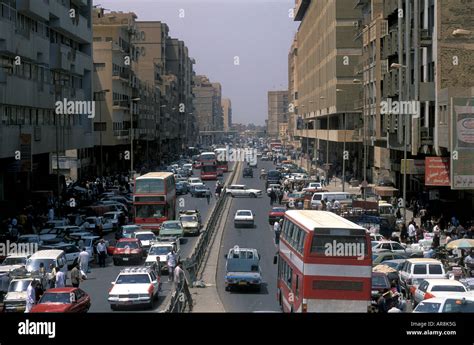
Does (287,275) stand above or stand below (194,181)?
above

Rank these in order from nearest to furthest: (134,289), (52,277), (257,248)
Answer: (134,289)
(52,277)
(257,248)

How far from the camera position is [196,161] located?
5625cm

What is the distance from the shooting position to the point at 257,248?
24391mm

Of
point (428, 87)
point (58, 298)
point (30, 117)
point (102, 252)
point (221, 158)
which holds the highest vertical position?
point (428, 87)

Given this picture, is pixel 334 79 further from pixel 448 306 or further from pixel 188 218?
pixel 448 306

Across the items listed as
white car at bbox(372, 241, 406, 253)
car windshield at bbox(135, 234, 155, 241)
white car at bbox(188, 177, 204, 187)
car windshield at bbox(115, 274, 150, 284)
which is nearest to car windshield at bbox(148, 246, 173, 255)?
car windshield at bbox(135, 234, 155, 241)

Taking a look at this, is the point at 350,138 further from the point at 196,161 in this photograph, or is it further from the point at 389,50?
the point at 389,50

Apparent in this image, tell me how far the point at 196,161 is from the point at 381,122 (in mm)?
13811

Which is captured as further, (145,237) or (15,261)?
(145,237)

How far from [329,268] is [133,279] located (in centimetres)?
568

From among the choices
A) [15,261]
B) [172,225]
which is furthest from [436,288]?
[172,225]

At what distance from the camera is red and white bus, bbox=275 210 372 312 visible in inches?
440

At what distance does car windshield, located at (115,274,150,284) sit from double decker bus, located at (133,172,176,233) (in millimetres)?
15227
